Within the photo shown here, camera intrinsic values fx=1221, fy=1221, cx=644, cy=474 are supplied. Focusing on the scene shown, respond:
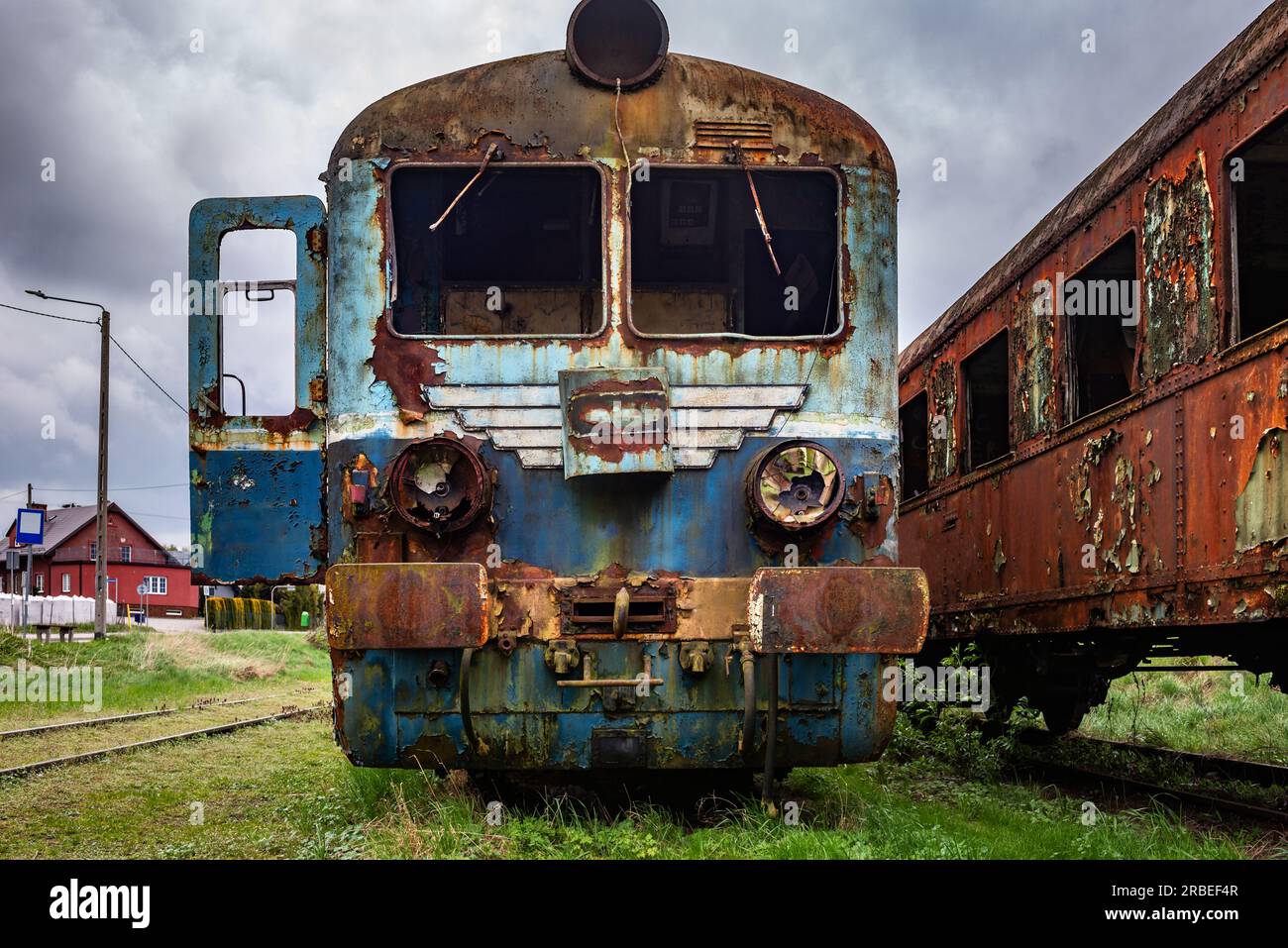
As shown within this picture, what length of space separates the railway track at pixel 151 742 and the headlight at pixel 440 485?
184 inches

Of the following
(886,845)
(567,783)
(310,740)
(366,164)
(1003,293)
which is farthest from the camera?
(310,740)

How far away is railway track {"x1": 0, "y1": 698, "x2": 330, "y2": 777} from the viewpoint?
321 inches

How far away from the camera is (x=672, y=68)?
5.32 metres

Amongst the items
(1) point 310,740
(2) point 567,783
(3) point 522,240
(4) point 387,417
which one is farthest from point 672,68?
(1) point 310,740

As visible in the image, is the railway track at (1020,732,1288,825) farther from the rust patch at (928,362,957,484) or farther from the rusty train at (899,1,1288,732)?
the rust patch at (928,362,957,484)

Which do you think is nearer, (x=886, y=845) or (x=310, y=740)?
(x=886, y=845)

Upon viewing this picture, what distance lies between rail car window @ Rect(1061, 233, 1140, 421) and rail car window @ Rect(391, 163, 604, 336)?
122 inches

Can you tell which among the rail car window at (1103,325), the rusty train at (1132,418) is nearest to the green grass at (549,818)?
the rusty train at (1132,418)

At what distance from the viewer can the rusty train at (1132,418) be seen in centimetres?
544

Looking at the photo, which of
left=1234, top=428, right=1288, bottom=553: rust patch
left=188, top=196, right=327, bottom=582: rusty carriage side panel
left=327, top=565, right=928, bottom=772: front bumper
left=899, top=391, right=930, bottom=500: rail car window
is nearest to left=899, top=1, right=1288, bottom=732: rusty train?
left=1234, top=428, right=1288, bottom=553: rust patch

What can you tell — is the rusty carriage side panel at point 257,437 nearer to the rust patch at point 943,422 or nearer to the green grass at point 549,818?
the green grass at point 549,818

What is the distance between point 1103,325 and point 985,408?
1.69 m

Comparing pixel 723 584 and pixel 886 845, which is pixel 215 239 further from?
pixel 886 845

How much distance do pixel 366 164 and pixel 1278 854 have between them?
4.79m
